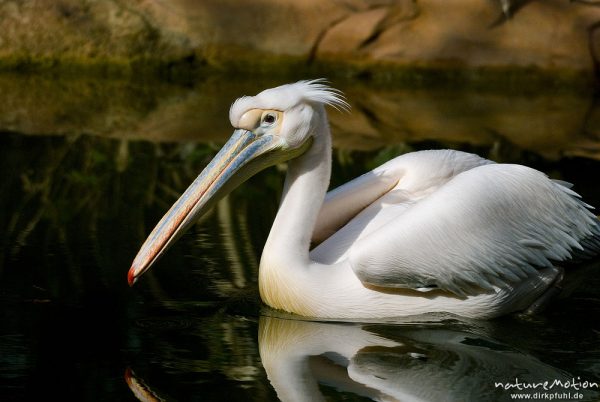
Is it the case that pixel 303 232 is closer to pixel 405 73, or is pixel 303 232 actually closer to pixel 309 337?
pixel 309 337

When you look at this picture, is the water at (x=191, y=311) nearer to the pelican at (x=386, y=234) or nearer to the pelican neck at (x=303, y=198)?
the pelican at (x=386, y=234)

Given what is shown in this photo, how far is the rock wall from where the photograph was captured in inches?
466

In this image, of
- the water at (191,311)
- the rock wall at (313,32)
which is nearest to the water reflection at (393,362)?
the water at (191,311)

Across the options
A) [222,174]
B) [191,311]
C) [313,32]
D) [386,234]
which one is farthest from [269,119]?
[313,32]

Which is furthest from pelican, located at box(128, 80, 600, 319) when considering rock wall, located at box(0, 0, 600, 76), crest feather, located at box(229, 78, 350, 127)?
rock wall, located at box(0, 0, 600, 76)

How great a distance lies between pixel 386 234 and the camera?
162 inches

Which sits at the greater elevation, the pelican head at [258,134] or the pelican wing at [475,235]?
the pelican head at [258,134]

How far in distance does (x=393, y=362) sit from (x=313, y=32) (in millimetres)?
8502

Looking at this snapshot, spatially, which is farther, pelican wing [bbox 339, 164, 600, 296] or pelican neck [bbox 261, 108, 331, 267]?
pelican neck [bbox 261, 108, 331, 267]

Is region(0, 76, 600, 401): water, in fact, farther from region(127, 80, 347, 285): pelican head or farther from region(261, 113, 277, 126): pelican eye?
region(261, 113, 277, 126): pelican eye

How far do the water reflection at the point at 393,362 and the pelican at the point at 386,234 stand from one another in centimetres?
13

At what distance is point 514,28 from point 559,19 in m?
0.49

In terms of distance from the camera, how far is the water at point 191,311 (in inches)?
142

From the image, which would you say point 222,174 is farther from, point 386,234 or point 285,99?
point 386,234
